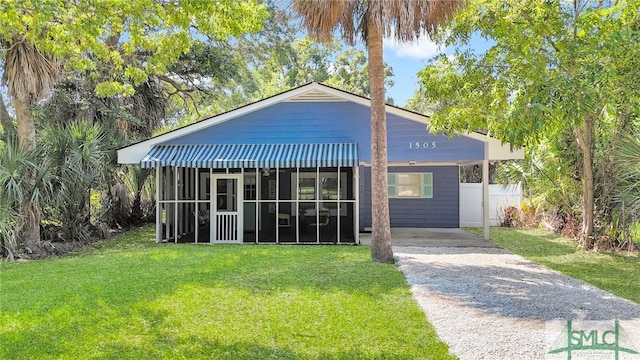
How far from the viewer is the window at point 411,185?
64.5 ft

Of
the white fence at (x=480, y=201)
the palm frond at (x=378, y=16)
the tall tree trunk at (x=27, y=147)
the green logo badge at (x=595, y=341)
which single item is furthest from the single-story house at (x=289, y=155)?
the green logo badge at (x=595, y=341)

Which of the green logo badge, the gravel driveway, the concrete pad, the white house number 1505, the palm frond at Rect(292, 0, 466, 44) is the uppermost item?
the palm frond at Rect(292, 0, 466, 44)

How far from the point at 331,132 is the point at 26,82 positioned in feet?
28.9

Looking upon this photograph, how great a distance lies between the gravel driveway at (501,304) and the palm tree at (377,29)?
145 cm

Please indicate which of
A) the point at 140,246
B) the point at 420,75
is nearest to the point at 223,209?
the point at 140,246

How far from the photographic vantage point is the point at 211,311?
6.55 metres

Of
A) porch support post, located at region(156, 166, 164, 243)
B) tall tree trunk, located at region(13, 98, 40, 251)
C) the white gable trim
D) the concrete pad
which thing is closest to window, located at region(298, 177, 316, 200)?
the concrete pad

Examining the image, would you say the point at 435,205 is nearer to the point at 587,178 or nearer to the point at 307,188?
the point at 307,188

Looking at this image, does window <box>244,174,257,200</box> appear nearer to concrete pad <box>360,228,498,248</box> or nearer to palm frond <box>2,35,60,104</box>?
concrete pad <box>360,228,498,248</box>

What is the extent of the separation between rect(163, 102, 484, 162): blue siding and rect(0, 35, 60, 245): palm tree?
3.98 m

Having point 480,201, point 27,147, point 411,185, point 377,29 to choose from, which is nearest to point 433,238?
point 411,185

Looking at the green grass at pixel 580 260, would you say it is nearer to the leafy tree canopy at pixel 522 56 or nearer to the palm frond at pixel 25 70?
the leafy tree canopy at pixel 522 56

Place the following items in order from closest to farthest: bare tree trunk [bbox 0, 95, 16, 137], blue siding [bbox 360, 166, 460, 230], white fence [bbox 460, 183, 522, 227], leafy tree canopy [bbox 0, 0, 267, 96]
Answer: leafy tree canopy [bbox 0, 0, 267, 96], bare tree trunk [bbox 0, 95, 16, 137], blue siding [bbox 360, 166, 460, 230], white fence [bbox 460, 183, 522, 227]

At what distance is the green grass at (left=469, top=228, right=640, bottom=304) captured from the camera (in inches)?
342
